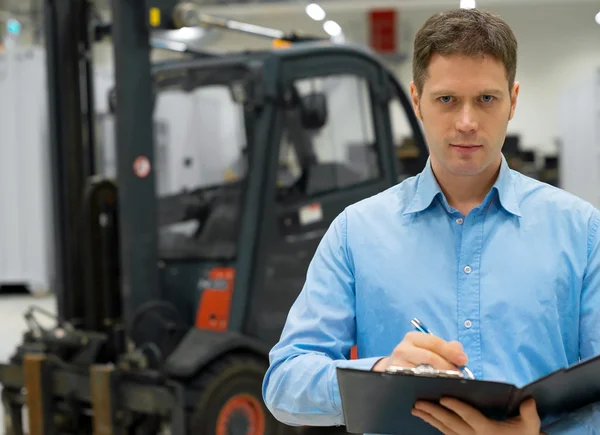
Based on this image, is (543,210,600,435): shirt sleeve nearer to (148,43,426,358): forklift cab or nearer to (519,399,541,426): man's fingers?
(519,399,541,426): man's fingers

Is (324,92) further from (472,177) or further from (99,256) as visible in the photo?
(472,177)

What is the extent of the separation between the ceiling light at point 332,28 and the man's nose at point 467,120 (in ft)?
48.5

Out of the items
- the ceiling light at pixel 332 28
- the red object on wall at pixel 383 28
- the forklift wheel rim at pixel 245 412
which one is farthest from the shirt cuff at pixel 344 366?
the red object on wall at pixel 383 28

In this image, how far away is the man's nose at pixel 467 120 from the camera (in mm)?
1449

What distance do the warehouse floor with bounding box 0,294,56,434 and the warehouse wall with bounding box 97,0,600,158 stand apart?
5.63 metres

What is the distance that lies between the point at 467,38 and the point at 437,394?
0.57 m

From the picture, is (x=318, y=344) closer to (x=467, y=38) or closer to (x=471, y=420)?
(x=471, y=420)

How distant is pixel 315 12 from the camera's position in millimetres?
16406

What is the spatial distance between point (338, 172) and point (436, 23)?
9.96 ft

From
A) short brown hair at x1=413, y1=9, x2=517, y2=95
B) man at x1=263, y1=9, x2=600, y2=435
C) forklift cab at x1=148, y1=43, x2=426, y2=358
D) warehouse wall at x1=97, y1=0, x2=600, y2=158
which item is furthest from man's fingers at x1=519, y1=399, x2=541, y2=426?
warehouse wall at x1=97, y1=0, x2=600, y2=158

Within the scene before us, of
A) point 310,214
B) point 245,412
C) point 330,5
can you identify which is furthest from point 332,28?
point 245,412

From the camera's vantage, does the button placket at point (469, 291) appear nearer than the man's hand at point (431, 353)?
No

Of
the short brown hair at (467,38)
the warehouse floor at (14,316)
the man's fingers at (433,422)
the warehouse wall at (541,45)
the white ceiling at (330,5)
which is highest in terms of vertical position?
the white ceiling at (330,5)

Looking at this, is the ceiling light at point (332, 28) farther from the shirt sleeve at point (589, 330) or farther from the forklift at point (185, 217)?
the shirt sleeve at point (589, 330)
